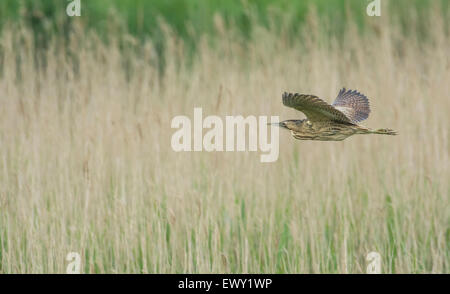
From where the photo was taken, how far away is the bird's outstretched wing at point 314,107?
235 cm

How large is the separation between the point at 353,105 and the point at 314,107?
0.52 metres

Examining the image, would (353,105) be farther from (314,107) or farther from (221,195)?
(221,195)

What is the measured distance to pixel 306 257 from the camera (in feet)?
11.6

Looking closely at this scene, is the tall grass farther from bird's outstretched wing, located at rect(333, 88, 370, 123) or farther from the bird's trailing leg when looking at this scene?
the bird's trailing leg

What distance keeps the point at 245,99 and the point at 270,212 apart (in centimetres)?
135

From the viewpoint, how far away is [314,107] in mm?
2398

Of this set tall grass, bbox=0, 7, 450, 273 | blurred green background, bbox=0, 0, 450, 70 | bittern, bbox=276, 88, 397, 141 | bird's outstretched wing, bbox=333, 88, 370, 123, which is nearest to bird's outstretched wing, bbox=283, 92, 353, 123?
bittern, bbox=276, 88, 397, 141

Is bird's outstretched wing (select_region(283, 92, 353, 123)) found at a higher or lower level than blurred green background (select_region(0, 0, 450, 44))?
lower

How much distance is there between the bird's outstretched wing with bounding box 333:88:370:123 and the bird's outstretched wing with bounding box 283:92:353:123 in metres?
0.27

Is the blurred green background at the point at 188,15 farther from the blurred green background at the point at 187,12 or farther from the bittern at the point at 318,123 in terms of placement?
the bittern at the point at 318,123

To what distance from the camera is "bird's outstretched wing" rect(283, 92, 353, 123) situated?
7.70 ft

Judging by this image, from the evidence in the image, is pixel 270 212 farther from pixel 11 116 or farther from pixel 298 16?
pixel 298 16

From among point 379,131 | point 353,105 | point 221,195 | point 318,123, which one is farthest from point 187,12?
point 379,131
